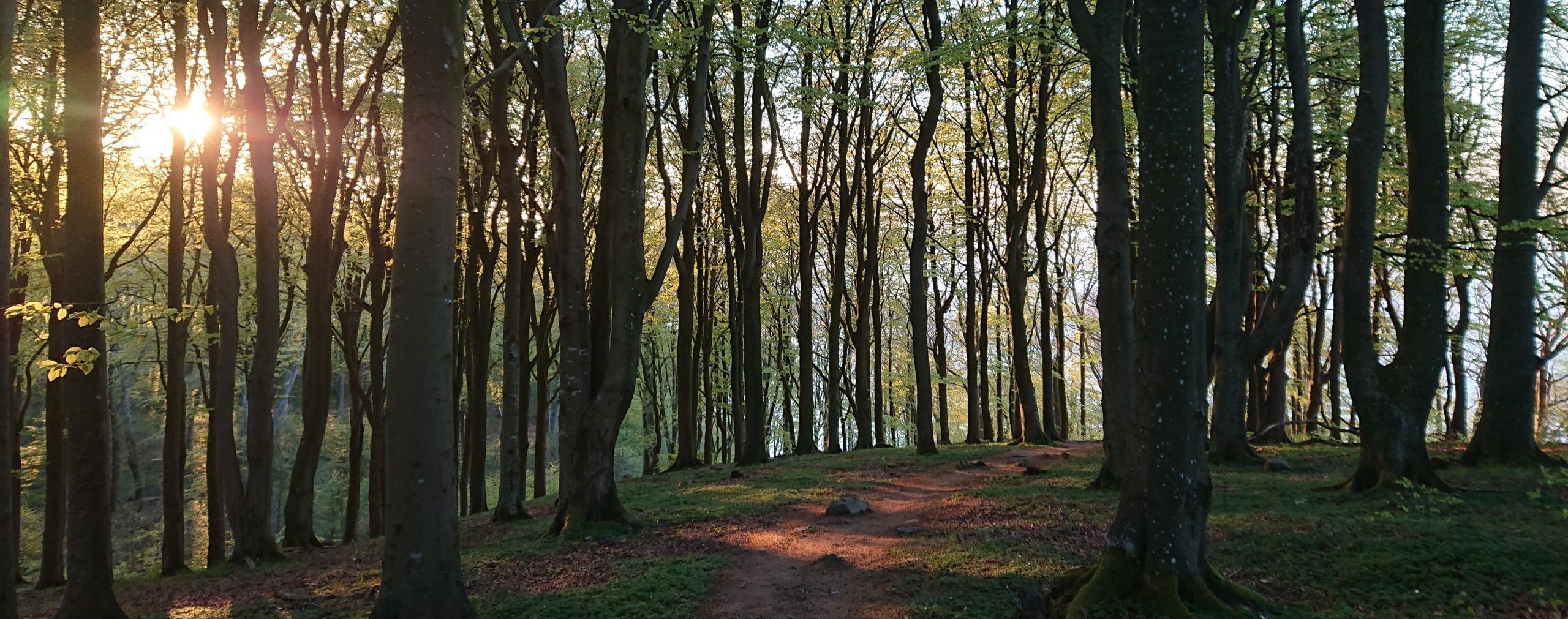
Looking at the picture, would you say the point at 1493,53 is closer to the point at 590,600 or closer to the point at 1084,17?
the point at 1084,17

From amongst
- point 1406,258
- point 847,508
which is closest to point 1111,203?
A: point 1406,258

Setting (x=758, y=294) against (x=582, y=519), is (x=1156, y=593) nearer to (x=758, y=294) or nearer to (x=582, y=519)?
(x=582, y=519)

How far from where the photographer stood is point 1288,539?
7082 mm

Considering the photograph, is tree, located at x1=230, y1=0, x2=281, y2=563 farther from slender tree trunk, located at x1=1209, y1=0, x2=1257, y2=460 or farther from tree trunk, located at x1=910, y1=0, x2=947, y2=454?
slender tree trunk, located at x1=1209, y1=0, x2=1257, y2=460

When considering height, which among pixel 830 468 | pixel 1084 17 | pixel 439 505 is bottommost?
pixel 830 468

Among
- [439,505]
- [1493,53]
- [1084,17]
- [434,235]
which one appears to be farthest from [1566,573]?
[1493,53]

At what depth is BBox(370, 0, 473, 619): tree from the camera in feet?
17.4

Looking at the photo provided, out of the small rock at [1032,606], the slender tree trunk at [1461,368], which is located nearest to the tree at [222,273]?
the small rock at [1032,606]

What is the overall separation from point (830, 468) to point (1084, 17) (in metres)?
9.88

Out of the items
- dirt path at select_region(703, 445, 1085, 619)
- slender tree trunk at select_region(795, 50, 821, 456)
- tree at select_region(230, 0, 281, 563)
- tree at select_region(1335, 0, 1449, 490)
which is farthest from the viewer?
slender tree trunk at select_region(795, 50, 821, 456)

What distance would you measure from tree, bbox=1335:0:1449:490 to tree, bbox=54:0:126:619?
12.9 metres

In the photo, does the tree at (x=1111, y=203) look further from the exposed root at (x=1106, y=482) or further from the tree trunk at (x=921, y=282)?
the tree trunk at (x=921, y=282)

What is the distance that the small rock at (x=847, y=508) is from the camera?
1055cm

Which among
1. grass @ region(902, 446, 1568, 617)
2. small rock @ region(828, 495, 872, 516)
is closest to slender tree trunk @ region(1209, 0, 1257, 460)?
grass @ region(902, 446, 1568, 617)
